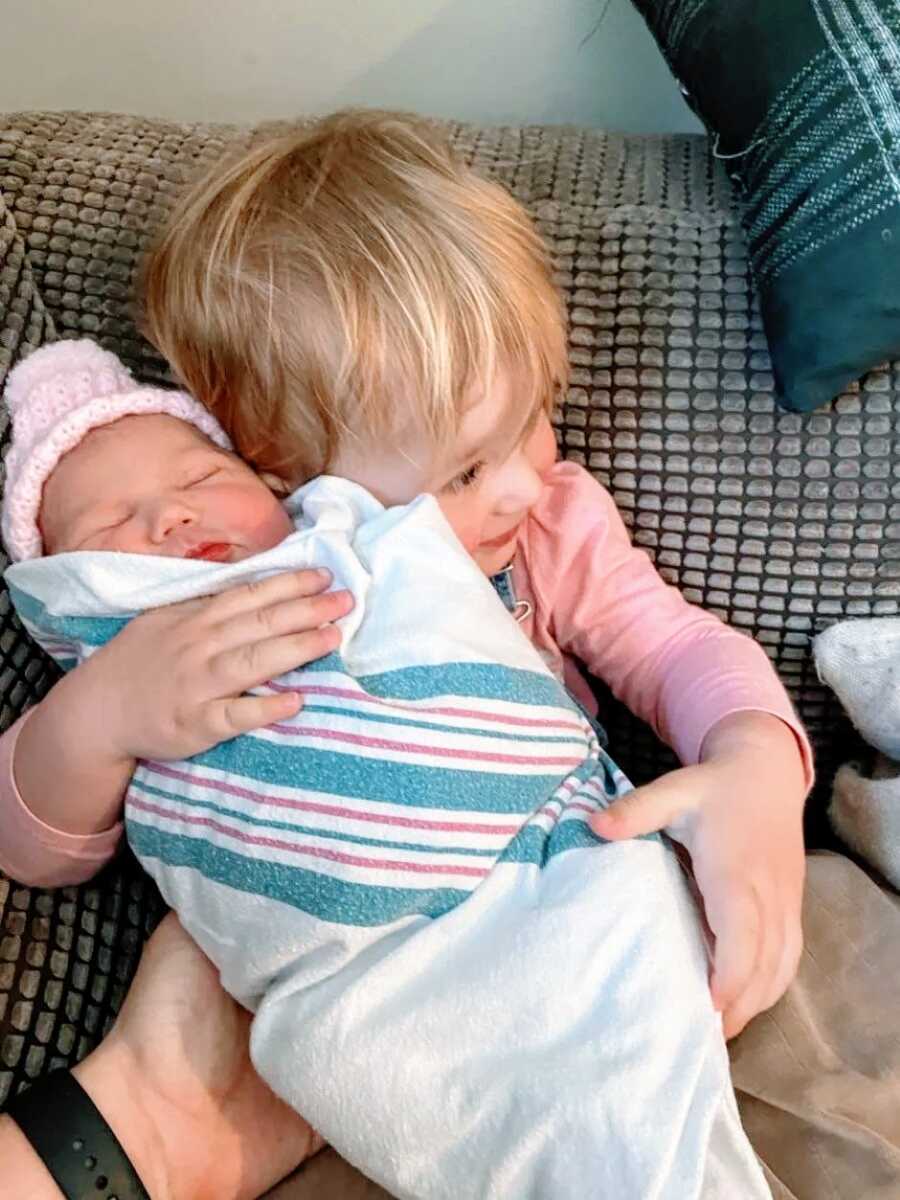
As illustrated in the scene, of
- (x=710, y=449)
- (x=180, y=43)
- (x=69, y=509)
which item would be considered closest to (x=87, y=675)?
(x=69, y=509)

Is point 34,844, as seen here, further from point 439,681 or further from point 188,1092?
point 439,681

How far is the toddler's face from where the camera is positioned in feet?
2.56

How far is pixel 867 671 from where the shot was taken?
899mm

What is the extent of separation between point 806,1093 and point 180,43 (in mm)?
1099

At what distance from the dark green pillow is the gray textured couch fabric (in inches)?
2.3

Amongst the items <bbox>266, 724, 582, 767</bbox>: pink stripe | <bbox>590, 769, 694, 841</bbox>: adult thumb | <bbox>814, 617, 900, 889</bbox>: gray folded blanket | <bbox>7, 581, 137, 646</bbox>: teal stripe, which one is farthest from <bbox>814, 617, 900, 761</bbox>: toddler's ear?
<bbox>7, 581, 137, 646</bbox>: teal stripe

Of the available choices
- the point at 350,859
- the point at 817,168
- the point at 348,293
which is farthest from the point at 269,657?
the point at 817,168

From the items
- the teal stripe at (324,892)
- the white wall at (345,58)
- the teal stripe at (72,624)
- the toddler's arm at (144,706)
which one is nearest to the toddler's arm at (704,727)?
the teal stripe at (324,892)

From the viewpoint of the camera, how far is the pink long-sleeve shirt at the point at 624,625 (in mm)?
857

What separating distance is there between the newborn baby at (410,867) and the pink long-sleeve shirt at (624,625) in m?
0.11

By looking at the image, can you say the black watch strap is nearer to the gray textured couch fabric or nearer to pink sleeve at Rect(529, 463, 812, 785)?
the gray textured couch fabric

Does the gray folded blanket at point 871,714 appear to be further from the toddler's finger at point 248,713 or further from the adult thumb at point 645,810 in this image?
the toddler's finger at point 248,713

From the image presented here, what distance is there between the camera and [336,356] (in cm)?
76

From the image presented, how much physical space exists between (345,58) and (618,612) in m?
0.66
